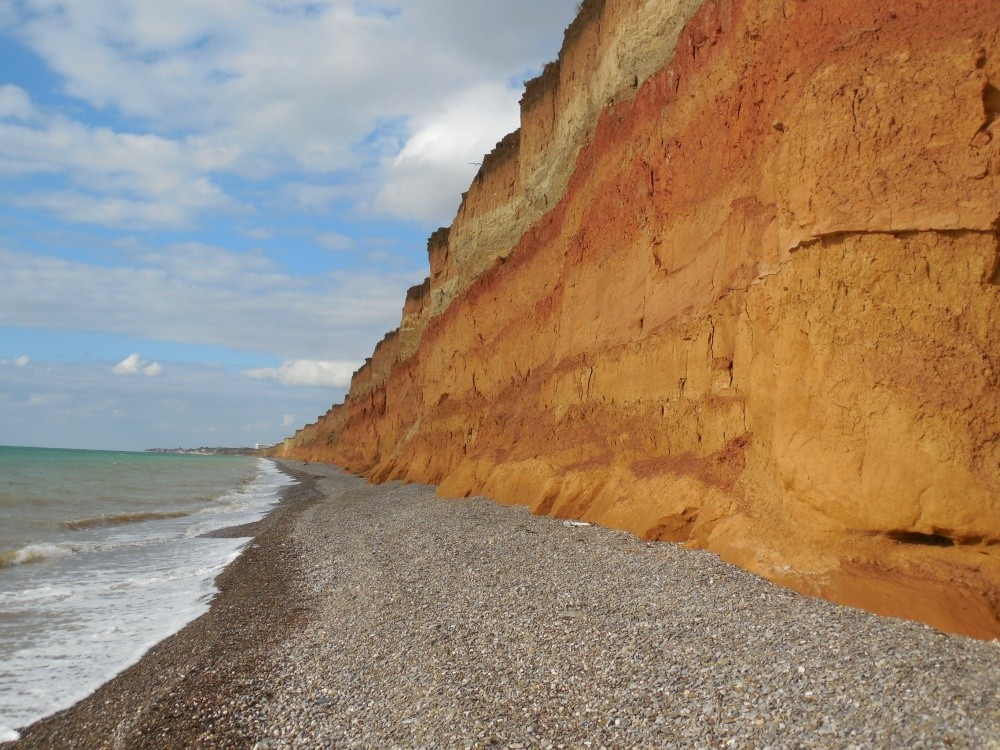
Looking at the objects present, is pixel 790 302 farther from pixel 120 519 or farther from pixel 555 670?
pixel 120 519

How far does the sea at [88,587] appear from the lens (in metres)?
7.41

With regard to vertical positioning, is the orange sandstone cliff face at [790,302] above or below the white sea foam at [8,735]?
above

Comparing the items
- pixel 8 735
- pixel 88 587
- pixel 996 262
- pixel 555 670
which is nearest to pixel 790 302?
pixel 996 262

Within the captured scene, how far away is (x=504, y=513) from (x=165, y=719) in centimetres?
930

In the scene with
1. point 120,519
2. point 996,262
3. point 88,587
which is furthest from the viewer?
point 120,519

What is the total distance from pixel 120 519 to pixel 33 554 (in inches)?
315

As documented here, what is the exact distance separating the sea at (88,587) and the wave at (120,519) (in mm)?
35

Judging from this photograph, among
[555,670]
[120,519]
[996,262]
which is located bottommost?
[120,519]

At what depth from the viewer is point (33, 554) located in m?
14.4

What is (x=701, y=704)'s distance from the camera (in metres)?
4.81

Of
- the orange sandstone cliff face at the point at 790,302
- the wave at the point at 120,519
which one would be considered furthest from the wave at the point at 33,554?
the orange sandstone cliff face at the point at 790,302

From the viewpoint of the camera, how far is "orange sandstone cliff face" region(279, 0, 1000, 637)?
263 inches

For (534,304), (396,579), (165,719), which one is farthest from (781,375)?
(534,304)

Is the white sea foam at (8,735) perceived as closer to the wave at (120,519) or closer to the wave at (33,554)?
the wave at (33,554)
